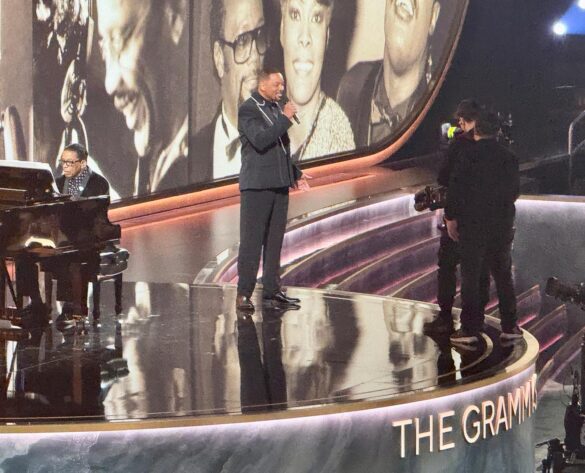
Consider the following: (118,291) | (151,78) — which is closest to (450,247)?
(118,291)

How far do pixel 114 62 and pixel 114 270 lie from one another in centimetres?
389

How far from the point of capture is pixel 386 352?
557 cm

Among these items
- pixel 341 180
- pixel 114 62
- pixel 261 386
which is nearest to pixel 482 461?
pixel 261 386

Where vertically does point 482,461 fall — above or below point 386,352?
below

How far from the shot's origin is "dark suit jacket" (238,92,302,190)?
605 centimetres

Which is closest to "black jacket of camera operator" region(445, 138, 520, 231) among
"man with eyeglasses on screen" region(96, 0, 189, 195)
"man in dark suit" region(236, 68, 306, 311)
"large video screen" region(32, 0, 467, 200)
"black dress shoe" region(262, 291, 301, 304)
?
"man in dark suit" region(236, 68, 306, 311)

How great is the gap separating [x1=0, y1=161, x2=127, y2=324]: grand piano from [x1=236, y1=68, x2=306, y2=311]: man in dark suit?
0.79 m

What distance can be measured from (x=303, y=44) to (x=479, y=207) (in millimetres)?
7361

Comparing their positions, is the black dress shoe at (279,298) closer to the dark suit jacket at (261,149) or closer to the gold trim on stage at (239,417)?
the dark suit jacket at (261,149)

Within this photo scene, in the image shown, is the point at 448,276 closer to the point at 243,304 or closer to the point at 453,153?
the point at 453,153

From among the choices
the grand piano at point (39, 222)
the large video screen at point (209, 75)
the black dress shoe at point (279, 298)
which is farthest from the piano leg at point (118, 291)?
the large video screen at point (209, 75)

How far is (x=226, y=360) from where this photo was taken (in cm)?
536

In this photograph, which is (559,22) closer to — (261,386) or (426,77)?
(426,77)

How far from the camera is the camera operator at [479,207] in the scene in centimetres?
577
